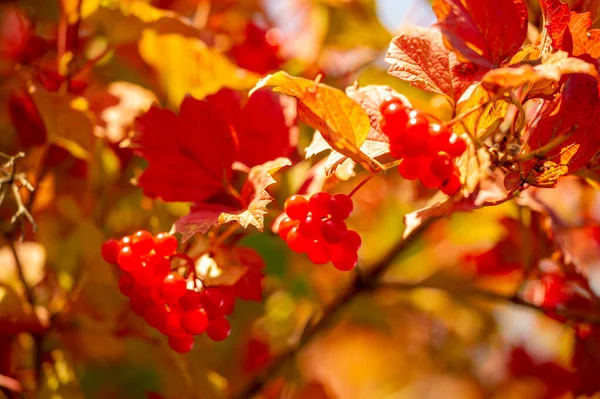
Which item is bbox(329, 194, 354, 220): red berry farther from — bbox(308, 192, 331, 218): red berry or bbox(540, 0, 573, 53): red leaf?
bbox(540, 0, 573, 53): red leaf

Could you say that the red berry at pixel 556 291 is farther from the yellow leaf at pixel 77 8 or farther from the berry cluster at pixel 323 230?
the yellow leaf at pixel 77 8

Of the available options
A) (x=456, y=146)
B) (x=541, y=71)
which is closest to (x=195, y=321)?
(x=456, y=146)

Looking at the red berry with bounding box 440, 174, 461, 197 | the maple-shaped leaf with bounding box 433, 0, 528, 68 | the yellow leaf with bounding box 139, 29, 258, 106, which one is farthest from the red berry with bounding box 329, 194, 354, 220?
the yellow leaf with bounding box 139, 29, 258, 106

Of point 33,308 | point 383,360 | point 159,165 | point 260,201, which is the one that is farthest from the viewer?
point 383,360

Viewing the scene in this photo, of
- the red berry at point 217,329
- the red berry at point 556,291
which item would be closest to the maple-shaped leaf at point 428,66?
the red berry at point 217,329

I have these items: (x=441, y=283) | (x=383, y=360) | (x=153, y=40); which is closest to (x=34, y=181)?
(x=153, y=40)

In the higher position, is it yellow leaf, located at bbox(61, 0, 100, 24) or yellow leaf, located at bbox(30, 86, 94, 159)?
yellow leaf, located at bbox(61, 0, 100, 24)

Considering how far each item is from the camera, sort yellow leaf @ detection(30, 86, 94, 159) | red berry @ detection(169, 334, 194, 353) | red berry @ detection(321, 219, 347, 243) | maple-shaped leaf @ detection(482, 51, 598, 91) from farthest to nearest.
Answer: yellow leaf @ detection(30, 86, 94, 159), red berry @ detection(169, 334, 194, 353), red berry @ detection(321, 219, 347, 243), maple-shaped leaf @ detection(482, 51, 598, 91)

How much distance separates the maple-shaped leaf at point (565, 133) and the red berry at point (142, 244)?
0.40 m

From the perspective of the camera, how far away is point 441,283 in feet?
3.64

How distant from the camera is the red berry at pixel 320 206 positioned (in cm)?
73

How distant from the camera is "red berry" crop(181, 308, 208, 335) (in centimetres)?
75

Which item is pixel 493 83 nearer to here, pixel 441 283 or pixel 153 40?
pixel 441 283

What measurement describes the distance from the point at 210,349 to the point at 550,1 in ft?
2.62
